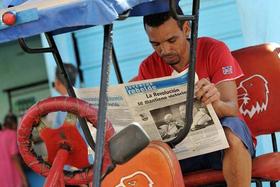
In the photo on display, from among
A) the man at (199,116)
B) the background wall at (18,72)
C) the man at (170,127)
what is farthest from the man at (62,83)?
the background wall at (18,72)

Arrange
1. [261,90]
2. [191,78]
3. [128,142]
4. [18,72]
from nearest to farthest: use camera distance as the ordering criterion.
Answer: [128,142], [191,78], [261,90], [18,72]

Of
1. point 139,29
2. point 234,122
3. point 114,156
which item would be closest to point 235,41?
point 139,29

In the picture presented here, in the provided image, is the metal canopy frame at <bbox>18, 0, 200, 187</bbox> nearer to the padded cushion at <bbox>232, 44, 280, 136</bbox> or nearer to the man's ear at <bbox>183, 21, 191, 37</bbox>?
the man's ear at <bbox>183, 21, 191, 37</bbox>

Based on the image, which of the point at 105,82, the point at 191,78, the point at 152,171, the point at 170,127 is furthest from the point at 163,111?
the point at 105,82

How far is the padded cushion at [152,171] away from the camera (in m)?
2.69

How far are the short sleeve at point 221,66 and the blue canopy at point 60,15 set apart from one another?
87cm

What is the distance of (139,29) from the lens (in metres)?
6.25

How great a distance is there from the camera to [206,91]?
2.87 metres

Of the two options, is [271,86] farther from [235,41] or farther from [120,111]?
[235,41]

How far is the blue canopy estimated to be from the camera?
2.21 meters

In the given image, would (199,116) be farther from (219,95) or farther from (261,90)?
(261,90)

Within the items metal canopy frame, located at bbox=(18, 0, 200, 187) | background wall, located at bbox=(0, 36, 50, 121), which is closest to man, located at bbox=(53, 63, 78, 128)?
metal canopy frame, located at bbox=(18, 0, 200, 187)

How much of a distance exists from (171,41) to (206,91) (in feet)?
1.38

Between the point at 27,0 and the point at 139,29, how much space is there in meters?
3.51
